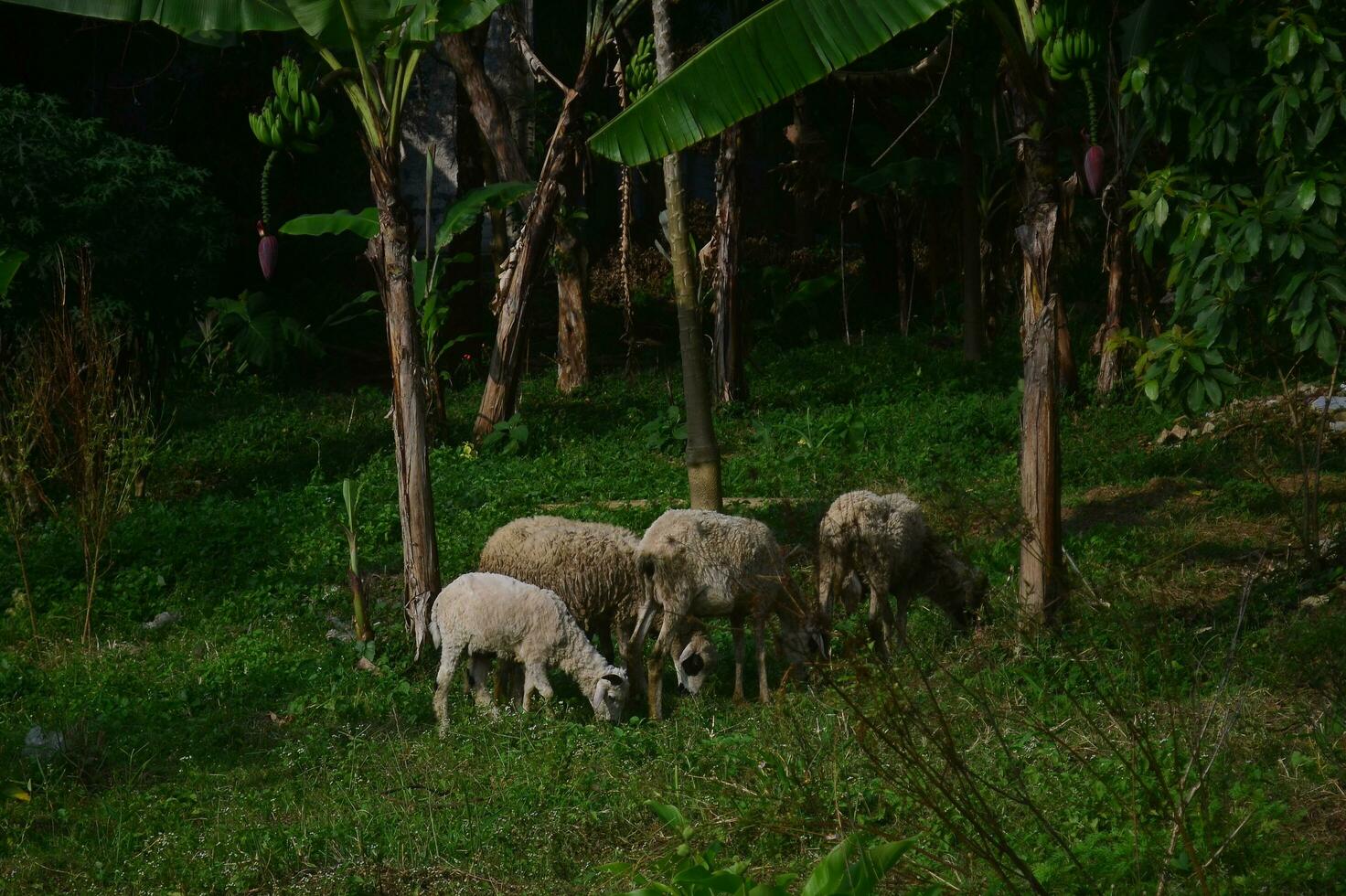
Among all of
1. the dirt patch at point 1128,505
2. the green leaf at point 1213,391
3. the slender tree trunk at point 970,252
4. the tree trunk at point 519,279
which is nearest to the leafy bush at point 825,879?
the green leaf at point 1213,391

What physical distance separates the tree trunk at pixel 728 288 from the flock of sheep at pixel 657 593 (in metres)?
6.62

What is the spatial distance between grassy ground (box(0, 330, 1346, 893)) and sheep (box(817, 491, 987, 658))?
0.25 metres

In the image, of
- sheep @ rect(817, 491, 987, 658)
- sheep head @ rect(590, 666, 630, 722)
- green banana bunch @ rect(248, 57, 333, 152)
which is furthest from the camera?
green banana bunch @ rect(248, 57, 333, 152)

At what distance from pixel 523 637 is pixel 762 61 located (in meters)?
3.50

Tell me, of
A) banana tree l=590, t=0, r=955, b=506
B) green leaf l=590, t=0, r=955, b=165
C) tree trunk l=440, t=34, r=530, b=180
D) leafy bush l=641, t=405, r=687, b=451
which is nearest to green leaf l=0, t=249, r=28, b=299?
banana tree l=590, t=0, r=955, b=506

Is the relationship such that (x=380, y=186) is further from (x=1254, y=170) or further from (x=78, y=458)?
(x=1254, y=170)

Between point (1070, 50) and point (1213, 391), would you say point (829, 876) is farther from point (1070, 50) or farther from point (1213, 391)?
point (1213, 391)

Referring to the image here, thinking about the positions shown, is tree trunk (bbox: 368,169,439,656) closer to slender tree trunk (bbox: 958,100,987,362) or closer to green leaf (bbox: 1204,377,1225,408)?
green leaf (bbox: 1204,377,1225,408)

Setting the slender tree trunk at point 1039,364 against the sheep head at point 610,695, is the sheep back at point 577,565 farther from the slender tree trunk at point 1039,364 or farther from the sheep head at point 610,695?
the slender tree trunk at point 1039,364

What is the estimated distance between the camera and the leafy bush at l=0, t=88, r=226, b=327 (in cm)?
1245

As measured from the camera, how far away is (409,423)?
9195 millimetres

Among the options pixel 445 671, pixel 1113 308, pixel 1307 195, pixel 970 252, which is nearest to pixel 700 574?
pixel 445 671

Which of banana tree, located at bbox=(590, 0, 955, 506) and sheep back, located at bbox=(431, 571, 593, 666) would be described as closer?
banana tree, located at bbox=(590, 0, 955, 506)

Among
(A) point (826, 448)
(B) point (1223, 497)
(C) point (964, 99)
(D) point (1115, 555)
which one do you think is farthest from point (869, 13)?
(C) point (964, 99)
